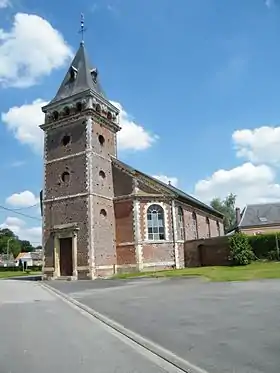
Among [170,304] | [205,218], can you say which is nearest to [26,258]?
[205,218]

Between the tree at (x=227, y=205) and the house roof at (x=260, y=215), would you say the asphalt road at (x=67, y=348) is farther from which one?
the tree at (x=227, y=205)

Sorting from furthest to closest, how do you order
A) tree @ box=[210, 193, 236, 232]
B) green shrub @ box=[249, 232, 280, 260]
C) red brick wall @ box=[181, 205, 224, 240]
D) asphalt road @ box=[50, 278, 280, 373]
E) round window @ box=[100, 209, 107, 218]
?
tree @ box=[210, 193, 236, 232] < red brick wall @ box=[181, 205, 224, 240] < green shrub @ box=[249, 232, 280, 260] < round window @ box=[100, 209, 107, 218] < asphalt road @ box=[50, 278, 280, 373]

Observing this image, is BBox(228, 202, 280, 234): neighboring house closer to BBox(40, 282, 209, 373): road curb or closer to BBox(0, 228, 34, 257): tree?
BBox(40, 282, 209, 373): road curb

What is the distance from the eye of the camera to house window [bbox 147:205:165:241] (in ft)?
104

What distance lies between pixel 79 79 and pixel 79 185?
11.0m

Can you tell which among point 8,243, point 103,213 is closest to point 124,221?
point 103,213

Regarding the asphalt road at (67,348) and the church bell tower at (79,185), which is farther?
the church bell tower at (79,185)

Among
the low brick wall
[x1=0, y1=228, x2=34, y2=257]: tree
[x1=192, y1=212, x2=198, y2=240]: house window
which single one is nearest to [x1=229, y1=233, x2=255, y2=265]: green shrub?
the low brick wall

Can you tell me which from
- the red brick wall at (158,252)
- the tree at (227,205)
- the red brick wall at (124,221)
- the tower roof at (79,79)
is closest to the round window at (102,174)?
the red brick wall at (124,221)

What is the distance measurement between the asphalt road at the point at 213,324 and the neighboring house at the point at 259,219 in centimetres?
4302

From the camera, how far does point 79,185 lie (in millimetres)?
30734

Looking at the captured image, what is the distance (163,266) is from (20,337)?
2448 cm

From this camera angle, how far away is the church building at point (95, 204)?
1180 inches

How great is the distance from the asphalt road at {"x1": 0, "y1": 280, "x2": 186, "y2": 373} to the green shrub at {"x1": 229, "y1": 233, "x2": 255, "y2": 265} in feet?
74.3
